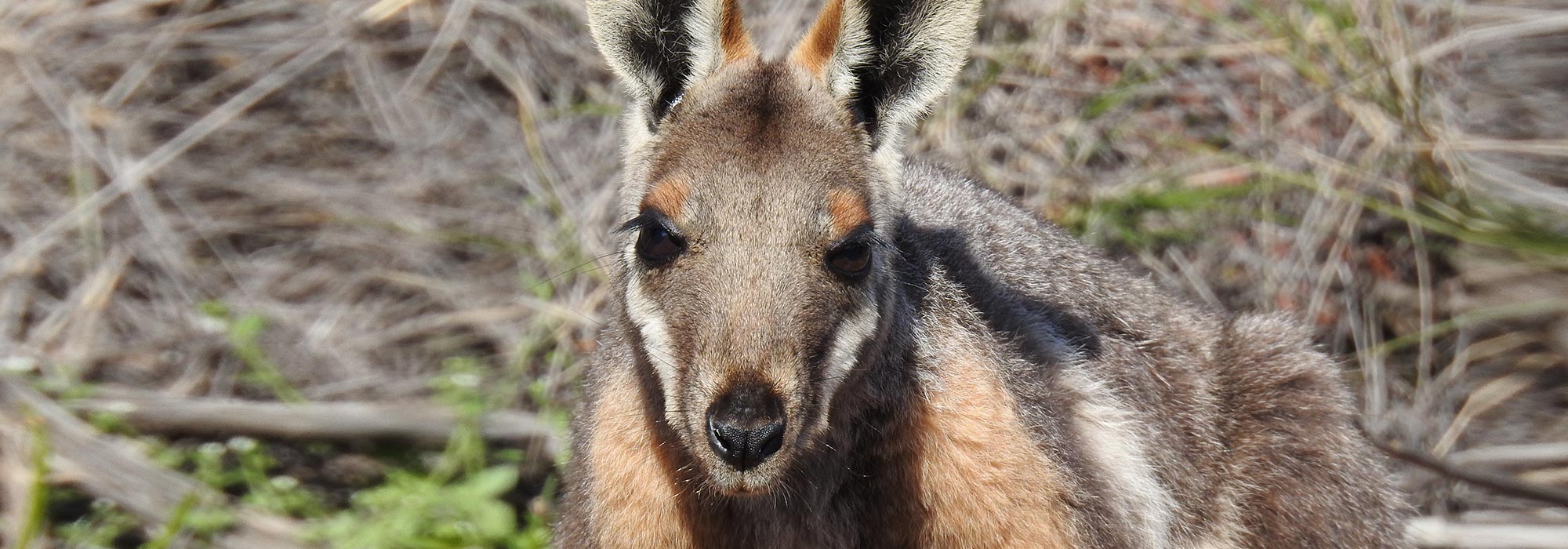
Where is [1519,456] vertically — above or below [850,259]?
below

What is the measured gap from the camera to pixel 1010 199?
181 inches

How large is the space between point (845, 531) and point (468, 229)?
10.2ft

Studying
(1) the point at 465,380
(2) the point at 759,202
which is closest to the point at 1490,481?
(2) the point at 759,202

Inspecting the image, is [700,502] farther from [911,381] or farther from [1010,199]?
[1010,199]

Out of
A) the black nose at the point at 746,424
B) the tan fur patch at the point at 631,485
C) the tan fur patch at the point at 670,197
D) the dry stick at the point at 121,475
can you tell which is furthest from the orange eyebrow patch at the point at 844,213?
the dry stick at the point at 121,475

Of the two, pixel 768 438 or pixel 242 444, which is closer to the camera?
pixel 768 438

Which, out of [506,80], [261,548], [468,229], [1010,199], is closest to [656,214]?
[1010,199]

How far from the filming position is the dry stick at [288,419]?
4758 millimetres

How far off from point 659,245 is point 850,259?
400mm

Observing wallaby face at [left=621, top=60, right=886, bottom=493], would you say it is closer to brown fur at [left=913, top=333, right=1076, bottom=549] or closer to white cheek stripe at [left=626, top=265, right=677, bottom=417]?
white cheek stripe at [left=626, top=265, right=677, bottom=417]

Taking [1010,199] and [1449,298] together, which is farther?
[1449,298]

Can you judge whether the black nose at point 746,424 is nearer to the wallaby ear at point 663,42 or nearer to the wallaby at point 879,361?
the wallaby at point 879,361

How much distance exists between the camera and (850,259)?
8.74 feet

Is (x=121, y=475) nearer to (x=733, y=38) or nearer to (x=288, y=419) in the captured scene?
(x=288, y=419)
